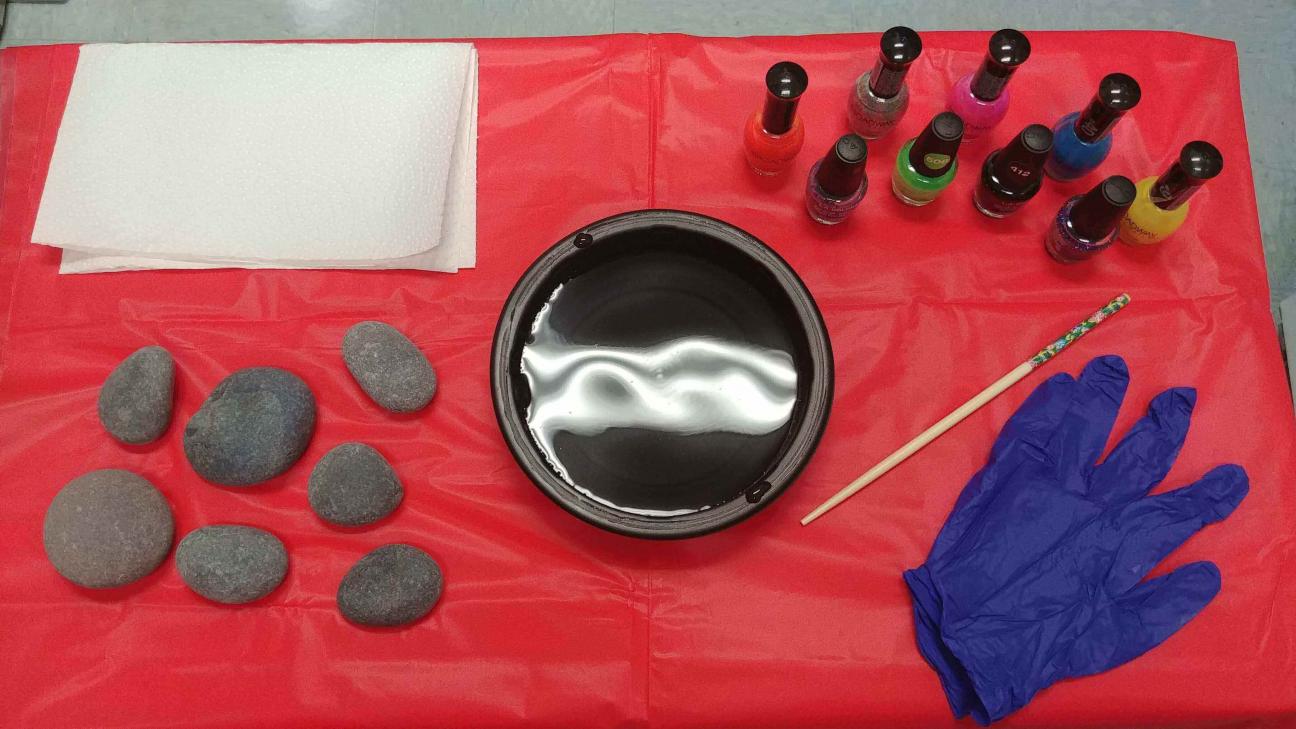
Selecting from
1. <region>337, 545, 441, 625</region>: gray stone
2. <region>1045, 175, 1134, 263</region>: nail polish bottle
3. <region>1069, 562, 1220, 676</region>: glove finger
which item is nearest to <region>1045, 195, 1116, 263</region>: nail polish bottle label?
<region>1045, 175, 1134, 263</region>: nail polish bottle

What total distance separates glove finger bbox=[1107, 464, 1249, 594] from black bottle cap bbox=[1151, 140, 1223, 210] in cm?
27

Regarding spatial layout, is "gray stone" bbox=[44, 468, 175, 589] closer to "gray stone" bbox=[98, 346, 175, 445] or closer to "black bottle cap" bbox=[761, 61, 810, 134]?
"gray stone" bbox=[98, 346, 175, 445]

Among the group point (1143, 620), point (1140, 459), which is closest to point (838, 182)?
point (1140, 459)

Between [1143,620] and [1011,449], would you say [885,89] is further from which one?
[1143,620]

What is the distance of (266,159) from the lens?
0.84 metres

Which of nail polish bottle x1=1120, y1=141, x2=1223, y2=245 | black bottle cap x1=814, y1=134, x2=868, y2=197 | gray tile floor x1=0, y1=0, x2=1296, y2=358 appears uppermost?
gray tile floor x1=0, y1=0, x2=1296, y2=358

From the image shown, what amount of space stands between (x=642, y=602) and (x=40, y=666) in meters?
0.58

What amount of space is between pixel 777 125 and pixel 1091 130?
0.31 m

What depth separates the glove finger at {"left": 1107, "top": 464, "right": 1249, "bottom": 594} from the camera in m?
0.74

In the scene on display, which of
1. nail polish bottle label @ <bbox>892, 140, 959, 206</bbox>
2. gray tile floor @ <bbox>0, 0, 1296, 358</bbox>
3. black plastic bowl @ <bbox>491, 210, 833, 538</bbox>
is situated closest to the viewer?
black plastic bowl @ <bbox>491, 210, 833, 538</bbox>

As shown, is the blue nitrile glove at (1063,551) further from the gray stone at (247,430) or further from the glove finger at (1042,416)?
the gray stone at (247,430)

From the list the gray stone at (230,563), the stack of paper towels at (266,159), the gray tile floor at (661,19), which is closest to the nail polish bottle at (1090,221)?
the gray tile floor at (661,19)

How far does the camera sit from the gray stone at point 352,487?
74cm

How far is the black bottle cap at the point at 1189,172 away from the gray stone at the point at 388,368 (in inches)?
29.2
